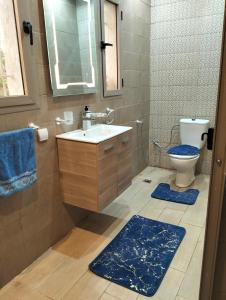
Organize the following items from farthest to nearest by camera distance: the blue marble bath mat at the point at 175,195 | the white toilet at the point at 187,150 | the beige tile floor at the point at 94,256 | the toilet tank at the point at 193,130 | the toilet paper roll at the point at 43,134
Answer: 1. the toilet tank at the point at 193,130
2. the white toilet at the point at 187,150
3. the blue marble bath mat at the point at 175,195
4. the toilet paper roll at the point at 43,134
5. the beige tile floor at the point at 94,256

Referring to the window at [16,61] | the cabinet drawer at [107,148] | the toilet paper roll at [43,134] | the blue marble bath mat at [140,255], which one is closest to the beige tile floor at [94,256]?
the blue marble bath mat at [140,255]

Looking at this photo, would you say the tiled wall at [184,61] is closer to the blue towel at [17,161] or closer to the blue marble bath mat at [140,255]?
the blue marble bath mat at [140,255]

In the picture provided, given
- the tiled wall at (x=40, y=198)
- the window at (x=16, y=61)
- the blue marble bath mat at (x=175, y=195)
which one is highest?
the window at (x=16, y=61)

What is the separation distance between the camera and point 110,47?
250cm

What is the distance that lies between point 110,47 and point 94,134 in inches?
40.0

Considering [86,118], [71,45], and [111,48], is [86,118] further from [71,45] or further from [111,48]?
[111,48]

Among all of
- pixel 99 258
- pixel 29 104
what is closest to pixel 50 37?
pixel 29 104

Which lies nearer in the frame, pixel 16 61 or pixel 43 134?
pixel 16 61

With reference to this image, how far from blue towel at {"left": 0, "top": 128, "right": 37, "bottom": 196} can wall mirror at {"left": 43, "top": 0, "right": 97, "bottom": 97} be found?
461 mm

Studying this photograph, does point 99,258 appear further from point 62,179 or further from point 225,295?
point 225,295

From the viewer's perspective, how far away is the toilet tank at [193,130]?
9.63 feet

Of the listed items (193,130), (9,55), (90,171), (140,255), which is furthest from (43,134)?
(193,130)

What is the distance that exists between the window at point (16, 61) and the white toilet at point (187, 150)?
5.81 feet

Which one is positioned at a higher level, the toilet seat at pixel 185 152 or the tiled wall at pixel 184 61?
the tiled wall at pixel 184 61
